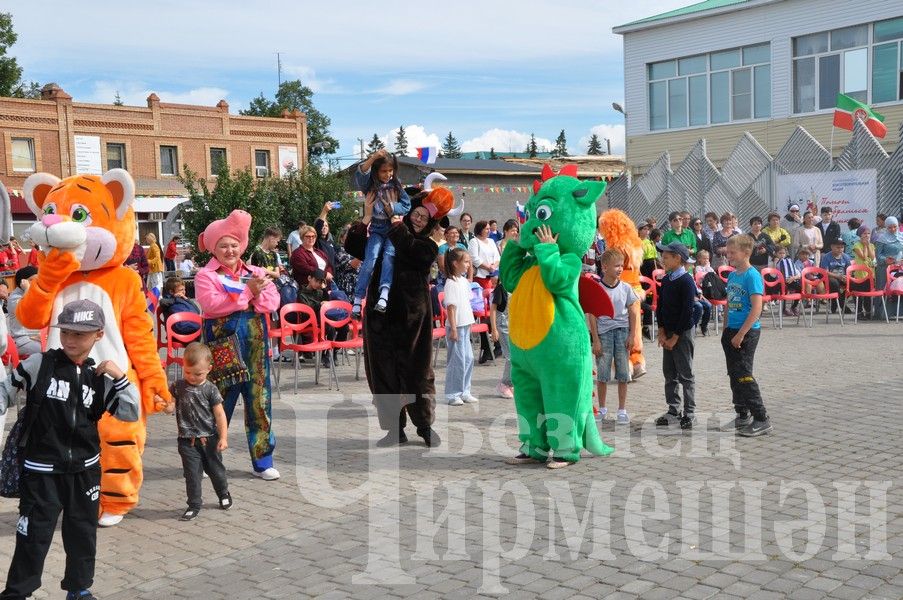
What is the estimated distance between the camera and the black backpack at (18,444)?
173 inches

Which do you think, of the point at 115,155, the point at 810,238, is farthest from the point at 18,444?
the point at 115,155

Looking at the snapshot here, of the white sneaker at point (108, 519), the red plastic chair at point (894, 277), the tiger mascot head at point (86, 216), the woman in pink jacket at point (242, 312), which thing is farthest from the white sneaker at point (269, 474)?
the red plastic chair at point (894, 277)

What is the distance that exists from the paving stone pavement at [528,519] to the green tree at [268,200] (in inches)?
509

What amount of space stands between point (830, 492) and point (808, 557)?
130 centimetres

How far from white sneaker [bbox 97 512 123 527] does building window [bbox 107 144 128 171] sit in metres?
40.9

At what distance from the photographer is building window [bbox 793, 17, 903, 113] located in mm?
27797

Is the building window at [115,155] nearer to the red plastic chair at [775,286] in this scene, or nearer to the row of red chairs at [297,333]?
the row of red chairs at [297,333]

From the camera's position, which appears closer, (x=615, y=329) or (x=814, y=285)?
(x=615, y=329)

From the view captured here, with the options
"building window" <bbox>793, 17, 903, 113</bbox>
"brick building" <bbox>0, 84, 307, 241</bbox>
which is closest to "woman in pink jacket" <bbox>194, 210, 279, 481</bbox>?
"building window" <bbox>793, 17, 903, 113</bbox>

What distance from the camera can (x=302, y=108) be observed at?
3073 inches

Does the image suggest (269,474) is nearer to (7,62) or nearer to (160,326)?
(160,326)

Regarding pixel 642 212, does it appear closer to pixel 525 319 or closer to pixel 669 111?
pixel 669 111

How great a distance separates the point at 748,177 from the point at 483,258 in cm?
1415

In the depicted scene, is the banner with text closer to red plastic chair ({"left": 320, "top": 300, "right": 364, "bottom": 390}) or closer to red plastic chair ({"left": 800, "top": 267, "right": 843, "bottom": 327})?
red plastic chair ({"left": 800, "top": 267, "right": 843, "bottom": 327})
